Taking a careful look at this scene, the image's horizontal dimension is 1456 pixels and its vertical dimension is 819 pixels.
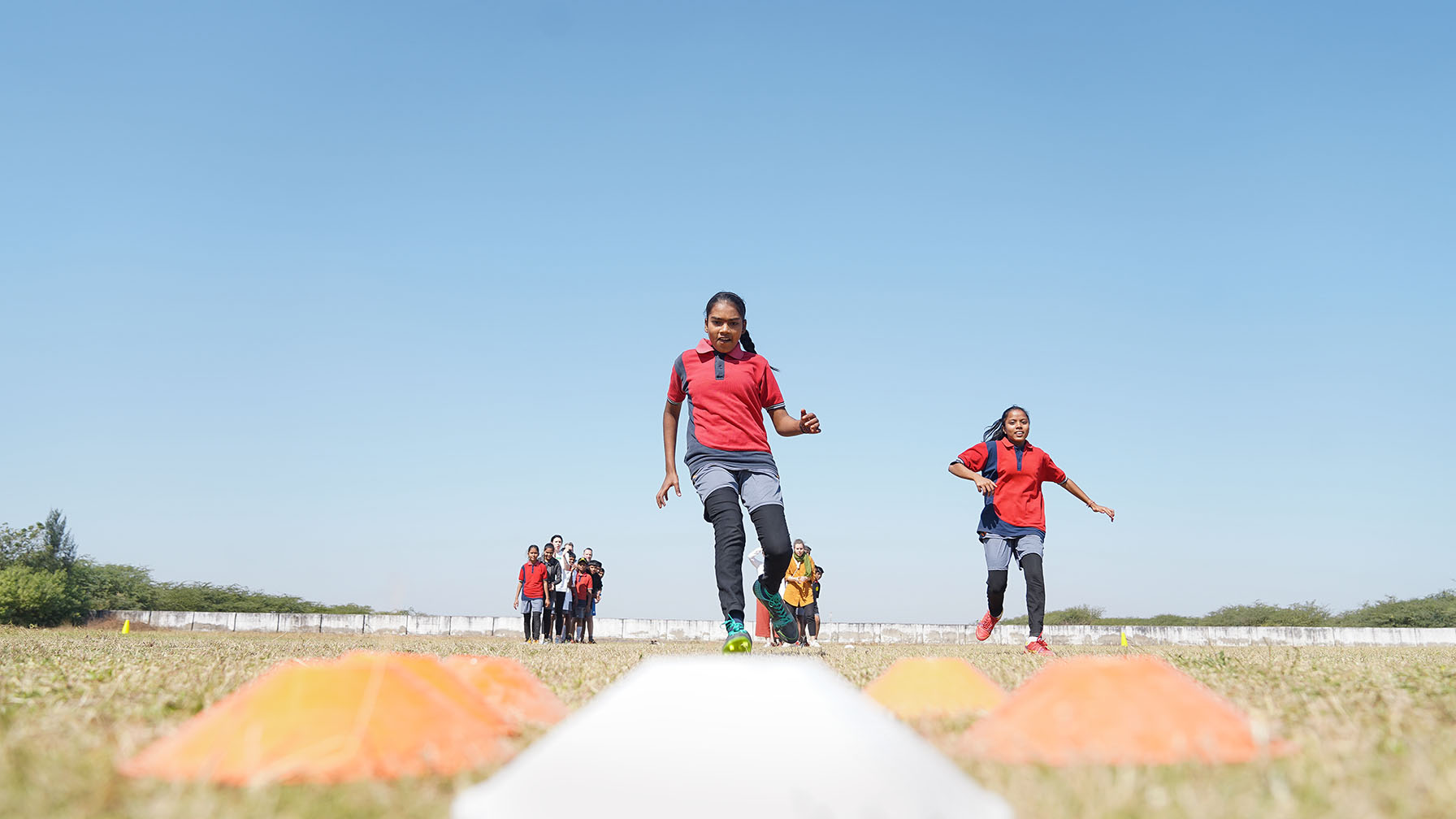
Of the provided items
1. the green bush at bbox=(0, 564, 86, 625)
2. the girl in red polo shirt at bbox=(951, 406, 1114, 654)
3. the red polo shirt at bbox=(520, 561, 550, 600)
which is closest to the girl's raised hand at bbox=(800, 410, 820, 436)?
the girl in red polo shirt at bbox=(951, 406, 1114, 654)

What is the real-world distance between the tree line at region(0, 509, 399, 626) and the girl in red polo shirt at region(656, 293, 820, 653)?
28.2 m

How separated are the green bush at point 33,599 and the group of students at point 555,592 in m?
16.9

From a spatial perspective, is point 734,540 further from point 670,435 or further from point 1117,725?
Result: point 1117,725

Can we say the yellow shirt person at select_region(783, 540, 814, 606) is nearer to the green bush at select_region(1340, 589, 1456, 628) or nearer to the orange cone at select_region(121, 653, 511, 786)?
the orange cone at select_region(121, 653, 511, 786)

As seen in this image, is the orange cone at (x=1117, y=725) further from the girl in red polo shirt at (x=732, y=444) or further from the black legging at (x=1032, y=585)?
the black legging at (x=1032, y=585)

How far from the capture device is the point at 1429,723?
8.78 feet

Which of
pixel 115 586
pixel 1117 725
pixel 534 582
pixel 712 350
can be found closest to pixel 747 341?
pixel 712 350

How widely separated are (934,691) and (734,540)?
260 cm

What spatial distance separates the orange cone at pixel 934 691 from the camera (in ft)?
10.2

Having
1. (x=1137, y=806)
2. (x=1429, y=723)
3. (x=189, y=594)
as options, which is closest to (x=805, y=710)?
(x=1137, y=806)

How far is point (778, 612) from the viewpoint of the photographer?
6199 millimetres

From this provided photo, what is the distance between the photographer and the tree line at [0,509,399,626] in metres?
26.4

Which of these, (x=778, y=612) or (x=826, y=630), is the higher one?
(x=778, y=612)

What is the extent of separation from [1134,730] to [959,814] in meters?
0.79
